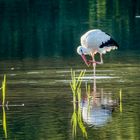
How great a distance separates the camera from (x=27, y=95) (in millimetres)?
15422

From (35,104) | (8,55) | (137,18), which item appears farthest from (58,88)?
(137,18)

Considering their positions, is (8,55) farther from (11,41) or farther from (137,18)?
(137,18)

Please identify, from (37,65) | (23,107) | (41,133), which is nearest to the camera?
(41,133)

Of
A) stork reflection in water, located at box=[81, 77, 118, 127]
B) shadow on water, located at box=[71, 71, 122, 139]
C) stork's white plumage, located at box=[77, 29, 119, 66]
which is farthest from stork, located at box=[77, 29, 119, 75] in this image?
stork reflection in water, located at box=[81, 77, 118, 127]

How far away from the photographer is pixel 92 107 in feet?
45.6

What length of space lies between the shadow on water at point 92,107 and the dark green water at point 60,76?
0.05 ft

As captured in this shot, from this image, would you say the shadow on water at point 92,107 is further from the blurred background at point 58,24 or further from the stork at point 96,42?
the blurred background at point 58,24

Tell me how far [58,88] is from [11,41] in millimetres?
13038

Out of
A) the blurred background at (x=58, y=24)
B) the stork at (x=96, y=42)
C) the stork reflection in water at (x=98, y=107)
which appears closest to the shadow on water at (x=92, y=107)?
the stork reflection in water at (x=98, y=107)

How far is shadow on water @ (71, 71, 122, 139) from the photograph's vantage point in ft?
40.5

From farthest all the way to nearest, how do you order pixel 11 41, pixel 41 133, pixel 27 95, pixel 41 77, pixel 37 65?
pixel 11 41 → pixel 37 65 → pixel 41 77 → pixel 27 95 → pixel 41 133

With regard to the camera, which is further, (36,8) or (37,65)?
(36,8)

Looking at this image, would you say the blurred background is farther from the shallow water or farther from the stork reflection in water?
the stork reflection in water

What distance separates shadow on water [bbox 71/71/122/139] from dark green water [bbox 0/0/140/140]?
0.02 metres
